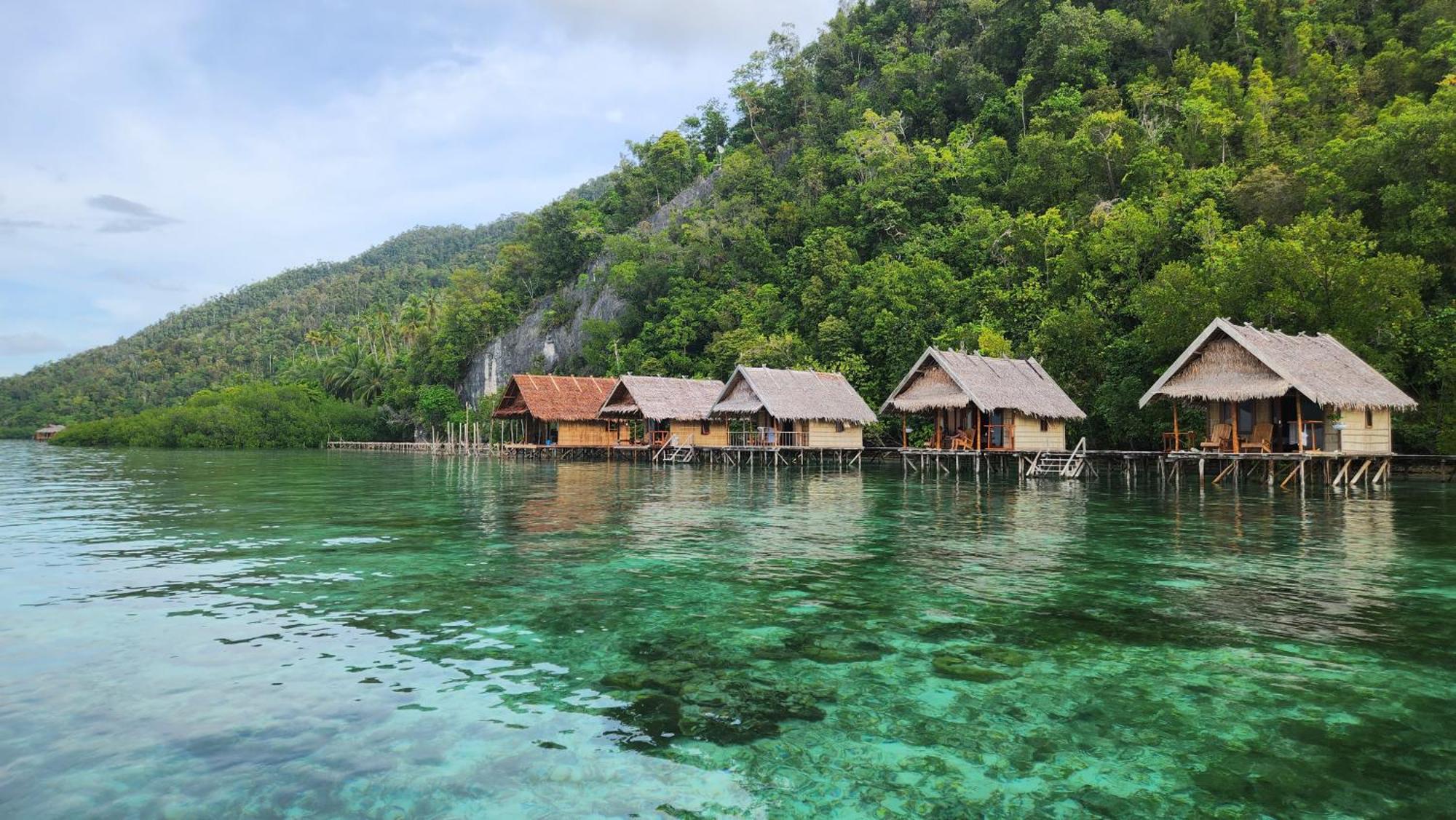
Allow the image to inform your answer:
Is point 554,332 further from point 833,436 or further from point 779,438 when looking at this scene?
point 833,436

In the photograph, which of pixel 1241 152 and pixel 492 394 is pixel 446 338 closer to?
pixel 492 394

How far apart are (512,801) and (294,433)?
57.3 meters

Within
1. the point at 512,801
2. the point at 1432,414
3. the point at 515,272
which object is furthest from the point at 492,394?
the point at 512,801

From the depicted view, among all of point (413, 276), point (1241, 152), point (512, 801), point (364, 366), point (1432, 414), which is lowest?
point (512, 801)

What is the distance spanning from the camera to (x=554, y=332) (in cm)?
5531

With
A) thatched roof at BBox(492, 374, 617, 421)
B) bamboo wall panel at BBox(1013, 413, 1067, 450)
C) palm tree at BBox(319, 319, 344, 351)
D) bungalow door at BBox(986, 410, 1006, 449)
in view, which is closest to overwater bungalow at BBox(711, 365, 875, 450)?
bungalow door at BBox(986, 410, 1006, 449)

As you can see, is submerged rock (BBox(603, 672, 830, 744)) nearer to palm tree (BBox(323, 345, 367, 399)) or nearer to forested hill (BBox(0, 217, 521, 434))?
palm tree (BBox(323, 345, 367, 399))

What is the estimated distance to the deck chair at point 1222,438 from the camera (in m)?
19.7

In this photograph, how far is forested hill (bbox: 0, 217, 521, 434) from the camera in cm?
7112

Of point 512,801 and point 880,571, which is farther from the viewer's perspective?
point 880,571

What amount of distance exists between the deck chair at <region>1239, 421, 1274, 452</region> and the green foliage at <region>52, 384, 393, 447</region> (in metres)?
52.4

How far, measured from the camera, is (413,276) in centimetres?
9506

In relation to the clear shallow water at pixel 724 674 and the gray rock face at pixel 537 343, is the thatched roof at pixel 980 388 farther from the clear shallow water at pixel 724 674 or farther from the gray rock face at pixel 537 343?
the gray rock face at pixel 537 343

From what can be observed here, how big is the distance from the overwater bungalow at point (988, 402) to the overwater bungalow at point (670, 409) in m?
8.85
